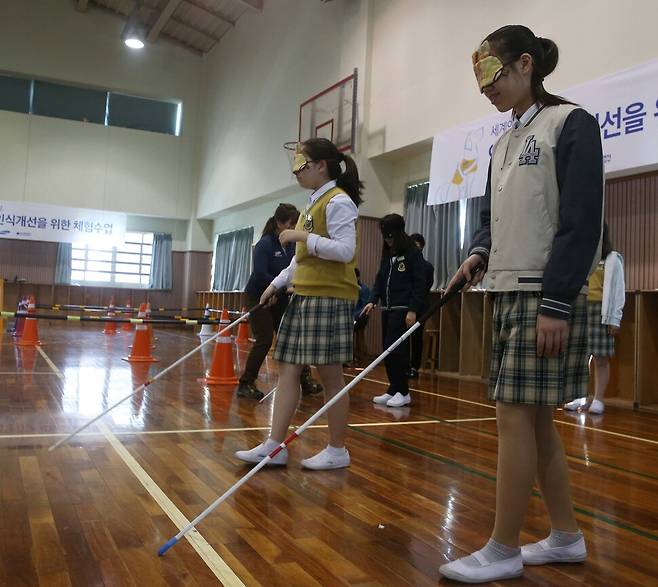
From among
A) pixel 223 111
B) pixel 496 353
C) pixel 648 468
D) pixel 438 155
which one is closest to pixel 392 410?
pixel 648 468

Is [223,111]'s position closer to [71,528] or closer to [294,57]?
[294,57]

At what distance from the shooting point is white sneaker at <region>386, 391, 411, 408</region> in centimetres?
399

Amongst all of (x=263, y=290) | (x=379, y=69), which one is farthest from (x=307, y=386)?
(x=379, y=69)

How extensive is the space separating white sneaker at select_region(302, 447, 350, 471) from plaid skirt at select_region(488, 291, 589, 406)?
42.4 inches

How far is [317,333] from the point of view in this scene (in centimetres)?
222

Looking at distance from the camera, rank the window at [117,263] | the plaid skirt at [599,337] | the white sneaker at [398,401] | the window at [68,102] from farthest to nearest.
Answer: the window at [117,263] < the window at [68,102] < the plaid skirt at [599,337] < the white sneaker at [398,401]

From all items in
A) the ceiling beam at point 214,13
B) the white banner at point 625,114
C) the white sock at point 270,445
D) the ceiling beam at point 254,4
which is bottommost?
the white sock at point 270,445

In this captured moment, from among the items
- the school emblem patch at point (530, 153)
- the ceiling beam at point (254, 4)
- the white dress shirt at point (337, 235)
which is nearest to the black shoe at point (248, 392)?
the white dress shirt at point (337, 235)

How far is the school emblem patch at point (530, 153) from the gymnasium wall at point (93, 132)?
540 inches

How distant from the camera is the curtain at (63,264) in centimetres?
1398

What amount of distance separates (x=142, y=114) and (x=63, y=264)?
12.9ft

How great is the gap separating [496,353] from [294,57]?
9.70 metres

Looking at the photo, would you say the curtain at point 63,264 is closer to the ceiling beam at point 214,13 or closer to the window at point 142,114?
the window at point 142,114

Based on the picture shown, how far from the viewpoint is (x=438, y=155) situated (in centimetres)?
660
